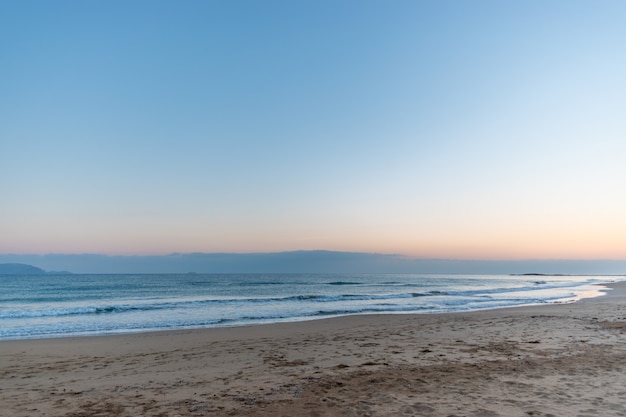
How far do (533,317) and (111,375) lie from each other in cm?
1794

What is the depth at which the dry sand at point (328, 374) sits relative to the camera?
20.5ft

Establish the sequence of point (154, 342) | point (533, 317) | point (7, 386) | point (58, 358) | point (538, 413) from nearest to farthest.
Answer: point (538, 413) < point (7, 386) < point (58, 358) < point (154, 342) < point (533, 317)

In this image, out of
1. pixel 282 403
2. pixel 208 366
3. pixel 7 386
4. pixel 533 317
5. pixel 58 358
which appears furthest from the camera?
pixel 533 317

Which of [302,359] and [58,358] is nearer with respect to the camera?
[302,359]

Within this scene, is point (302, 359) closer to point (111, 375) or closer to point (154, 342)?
→ point (111, 375)

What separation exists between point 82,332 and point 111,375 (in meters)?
10.4

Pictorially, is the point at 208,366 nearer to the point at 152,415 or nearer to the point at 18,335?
the point at 152,415

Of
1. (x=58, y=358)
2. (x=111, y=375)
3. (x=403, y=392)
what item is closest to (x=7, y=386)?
(x=111, y=375)

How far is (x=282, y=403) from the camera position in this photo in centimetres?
638

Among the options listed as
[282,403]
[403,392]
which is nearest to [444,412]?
[403,392]

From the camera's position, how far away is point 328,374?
8.21 meters

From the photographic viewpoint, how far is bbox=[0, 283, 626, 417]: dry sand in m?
6.24

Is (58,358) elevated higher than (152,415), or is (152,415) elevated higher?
(152,415)

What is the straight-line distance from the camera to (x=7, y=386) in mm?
8258
